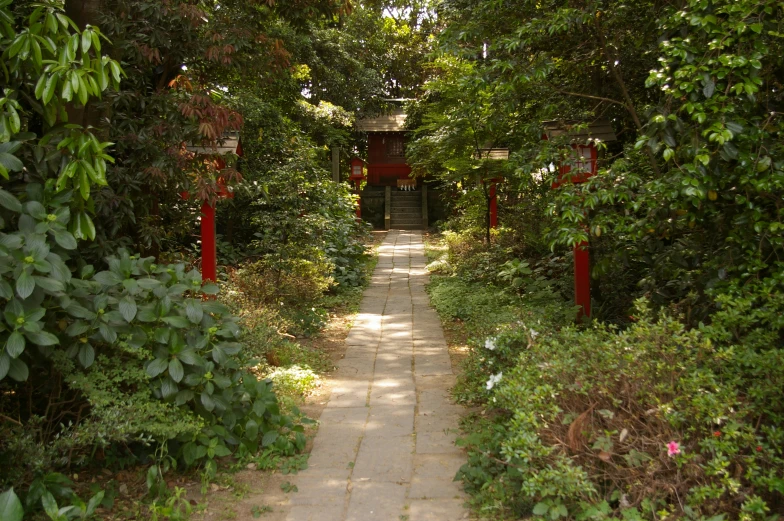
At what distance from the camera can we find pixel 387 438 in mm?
4820

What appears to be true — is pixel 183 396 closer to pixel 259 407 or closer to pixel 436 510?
pixel 259 407

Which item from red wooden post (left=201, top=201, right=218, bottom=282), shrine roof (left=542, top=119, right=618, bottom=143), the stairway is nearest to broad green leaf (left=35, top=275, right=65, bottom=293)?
red wooden post (left=201, top=201, right=218, bottom=282)

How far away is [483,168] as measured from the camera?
11.6 m

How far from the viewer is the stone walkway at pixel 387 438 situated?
383cm

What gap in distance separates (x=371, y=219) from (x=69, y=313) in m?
20.9

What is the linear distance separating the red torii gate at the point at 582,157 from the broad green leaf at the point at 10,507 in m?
4.30

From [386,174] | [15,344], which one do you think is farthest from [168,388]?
[386,174]

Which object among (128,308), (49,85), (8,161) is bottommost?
(128,308)

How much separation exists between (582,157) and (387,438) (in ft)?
9.45

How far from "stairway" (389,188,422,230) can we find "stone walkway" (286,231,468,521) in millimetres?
15122

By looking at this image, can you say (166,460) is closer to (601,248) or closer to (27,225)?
(27,225)

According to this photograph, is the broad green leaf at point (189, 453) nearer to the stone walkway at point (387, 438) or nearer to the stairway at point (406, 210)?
the stone walkway at point (387, 438)

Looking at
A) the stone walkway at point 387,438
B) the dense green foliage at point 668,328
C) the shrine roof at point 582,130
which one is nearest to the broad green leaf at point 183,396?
the stone walkway at point 387,438

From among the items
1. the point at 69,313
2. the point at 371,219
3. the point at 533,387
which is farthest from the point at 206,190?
the point at 371,219
